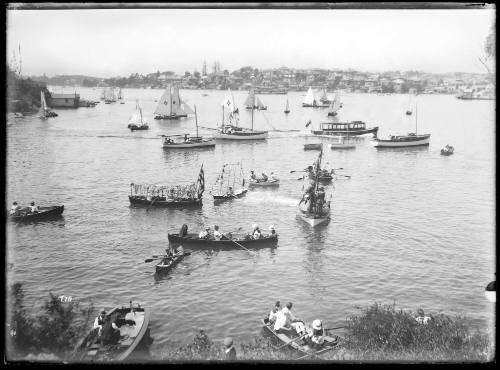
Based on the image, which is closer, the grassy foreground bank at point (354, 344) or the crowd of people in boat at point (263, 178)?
the grassy foreground bank at point (354, 344)

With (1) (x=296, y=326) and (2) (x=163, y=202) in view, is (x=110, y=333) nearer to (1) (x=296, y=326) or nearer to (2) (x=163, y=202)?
(1) (x=296, y=326)

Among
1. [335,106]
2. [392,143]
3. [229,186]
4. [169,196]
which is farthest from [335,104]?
[169,196]

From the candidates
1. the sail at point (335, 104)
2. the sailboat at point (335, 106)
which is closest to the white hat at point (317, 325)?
the sail at point (335, 104)

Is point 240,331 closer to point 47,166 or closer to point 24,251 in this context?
point 24,251

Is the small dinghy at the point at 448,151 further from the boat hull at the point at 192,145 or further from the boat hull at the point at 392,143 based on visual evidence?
the boat hull at the point at 192,145

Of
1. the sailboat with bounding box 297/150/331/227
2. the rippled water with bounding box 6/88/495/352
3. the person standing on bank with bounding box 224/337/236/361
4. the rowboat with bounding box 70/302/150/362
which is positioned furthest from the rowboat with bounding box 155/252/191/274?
the sailboat with bounding box 297/150/331/227
